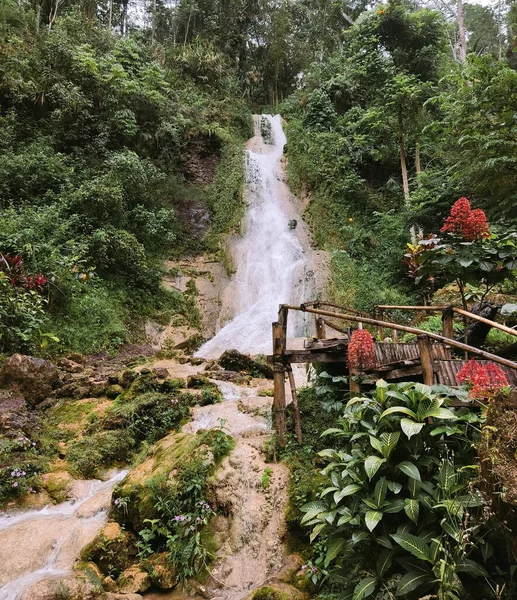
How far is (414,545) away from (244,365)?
21.0 feet

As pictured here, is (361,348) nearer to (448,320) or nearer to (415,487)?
(448,320)

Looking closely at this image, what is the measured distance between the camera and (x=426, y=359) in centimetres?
349

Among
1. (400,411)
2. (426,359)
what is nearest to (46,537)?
(400,411)

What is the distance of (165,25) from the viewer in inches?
984

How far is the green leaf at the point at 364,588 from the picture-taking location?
234cm

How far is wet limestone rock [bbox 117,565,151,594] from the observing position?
354cm

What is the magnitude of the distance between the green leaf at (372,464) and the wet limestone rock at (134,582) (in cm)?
252

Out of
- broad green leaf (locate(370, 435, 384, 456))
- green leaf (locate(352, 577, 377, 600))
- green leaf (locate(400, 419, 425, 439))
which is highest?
green leaf (locate(400, 419, 425, 439))

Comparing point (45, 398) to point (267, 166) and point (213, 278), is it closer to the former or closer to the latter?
point (213, 278)

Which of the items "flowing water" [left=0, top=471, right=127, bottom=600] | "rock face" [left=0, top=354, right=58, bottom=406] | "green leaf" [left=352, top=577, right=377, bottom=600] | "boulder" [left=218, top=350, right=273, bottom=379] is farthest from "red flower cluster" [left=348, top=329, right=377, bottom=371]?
"rock face" [left=0, top=354, right=58, bottom=406]

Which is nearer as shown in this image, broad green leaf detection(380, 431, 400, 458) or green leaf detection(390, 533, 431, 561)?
green leaf detection(390, 533, 431, 561)

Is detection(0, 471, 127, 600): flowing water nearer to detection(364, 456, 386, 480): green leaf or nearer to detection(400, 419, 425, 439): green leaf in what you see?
detection(364, 456, 386, 480): green leaf

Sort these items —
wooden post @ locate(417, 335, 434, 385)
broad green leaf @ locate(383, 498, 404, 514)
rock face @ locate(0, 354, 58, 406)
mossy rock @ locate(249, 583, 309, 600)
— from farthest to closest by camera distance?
rock face @ locate(0, 354, 58, 406) → wooden post @ locate(417, 335, 434, 385) → mossy rock @ locate(249, 583, 309, 600) → broad green leaf @ locate(383, 498, 404, 514)

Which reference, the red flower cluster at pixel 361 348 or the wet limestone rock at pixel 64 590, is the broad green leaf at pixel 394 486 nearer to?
the red flower cluster at pixel 361 348
